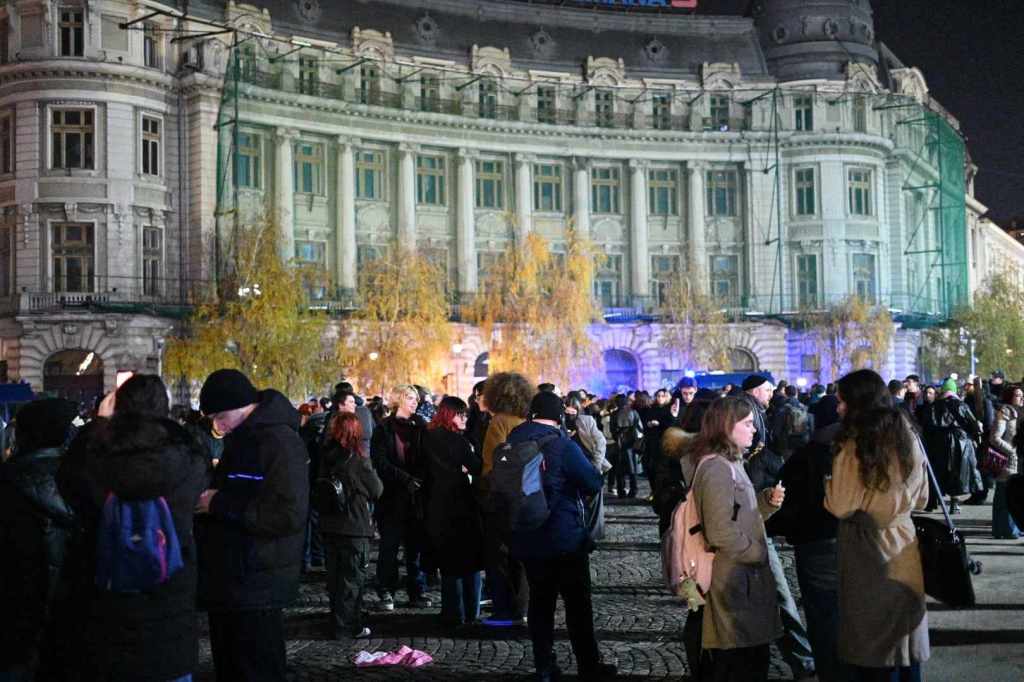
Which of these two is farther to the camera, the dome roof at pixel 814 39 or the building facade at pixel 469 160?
the dome roof at pixel 814 39

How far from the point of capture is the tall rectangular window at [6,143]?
172 ft

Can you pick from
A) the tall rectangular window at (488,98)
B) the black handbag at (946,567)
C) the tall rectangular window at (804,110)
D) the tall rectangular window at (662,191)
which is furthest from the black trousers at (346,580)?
the tall rectangular window at (804,110)

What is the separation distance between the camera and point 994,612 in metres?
12.2

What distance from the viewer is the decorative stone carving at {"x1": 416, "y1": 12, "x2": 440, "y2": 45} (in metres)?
64.2

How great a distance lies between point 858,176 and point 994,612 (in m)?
59.9

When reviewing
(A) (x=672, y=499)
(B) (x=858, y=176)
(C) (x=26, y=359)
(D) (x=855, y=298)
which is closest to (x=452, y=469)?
(A) (x=672, y=499)

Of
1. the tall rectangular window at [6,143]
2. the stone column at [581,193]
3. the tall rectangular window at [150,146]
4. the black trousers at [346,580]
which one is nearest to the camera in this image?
the black trousers at [346,580]

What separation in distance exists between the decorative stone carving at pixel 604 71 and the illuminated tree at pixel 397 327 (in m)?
15.7

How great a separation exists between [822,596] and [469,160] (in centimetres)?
5667

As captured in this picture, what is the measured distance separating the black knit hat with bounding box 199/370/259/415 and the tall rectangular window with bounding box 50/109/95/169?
1880 inches

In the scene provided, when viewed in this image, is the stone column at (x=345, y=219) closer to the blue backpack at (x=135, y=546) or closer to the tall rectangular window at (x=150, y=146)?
the tall rectangular window at (x=150, y=146)

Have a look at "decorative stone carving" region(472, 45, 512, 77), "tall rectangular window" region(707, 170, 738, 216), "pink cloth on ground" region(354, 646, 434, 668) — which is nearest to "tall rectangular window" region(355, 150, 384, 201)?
"decorative stone carving" region(472, 45, 512, 77)

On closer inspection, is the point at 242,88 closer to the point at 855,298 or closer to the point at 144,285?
the point at 144,285

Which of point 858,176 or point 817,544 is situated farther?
point 858,176
